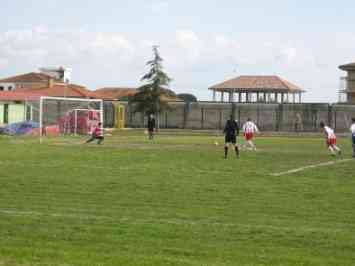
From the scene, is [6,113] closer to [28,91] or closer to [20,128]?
[20,128]

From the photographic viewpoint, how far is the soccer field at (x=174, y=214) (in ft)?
30.8

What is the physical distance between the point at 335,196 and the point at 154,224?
5.71m

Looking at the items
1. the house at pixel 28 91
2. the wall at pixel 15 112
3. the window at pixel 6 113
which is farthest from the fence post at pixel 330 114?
the window at pixel 6 113

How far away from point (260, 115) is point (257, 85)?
2467 cm

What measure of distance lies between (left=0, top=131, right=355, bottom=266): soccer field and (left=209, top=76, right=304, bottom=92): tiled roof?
74.5 metres

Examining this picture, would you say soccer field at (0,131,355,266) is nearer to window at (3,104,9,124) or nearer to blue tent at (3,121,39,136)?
blue tent at (3,121,39,136)

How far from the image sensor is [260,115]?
7556 cm

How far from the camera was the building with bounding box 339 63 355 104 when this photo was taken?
8988 centimetres

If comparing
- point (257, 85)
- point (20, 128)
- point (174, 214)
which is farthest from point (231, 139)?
point (257, 85)

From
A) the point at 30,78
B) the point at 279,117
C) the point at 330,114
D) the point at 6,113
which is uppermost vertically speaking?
the point at 30,78

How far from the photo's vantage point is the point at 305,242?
34.8 feet

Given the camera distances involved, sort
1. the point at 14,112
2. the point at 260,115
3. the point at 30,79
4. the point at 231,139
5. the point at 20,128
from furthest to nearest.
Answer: the point at 30,79, the point at 260,115, the point at 14,112, the point at 20,128, the point at 231,139

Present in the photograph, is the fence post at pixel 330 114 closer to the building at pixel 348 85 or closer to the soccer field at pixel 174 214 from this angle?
the building at pixel 348 85

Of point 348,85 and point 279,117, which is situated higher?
point 348,85
